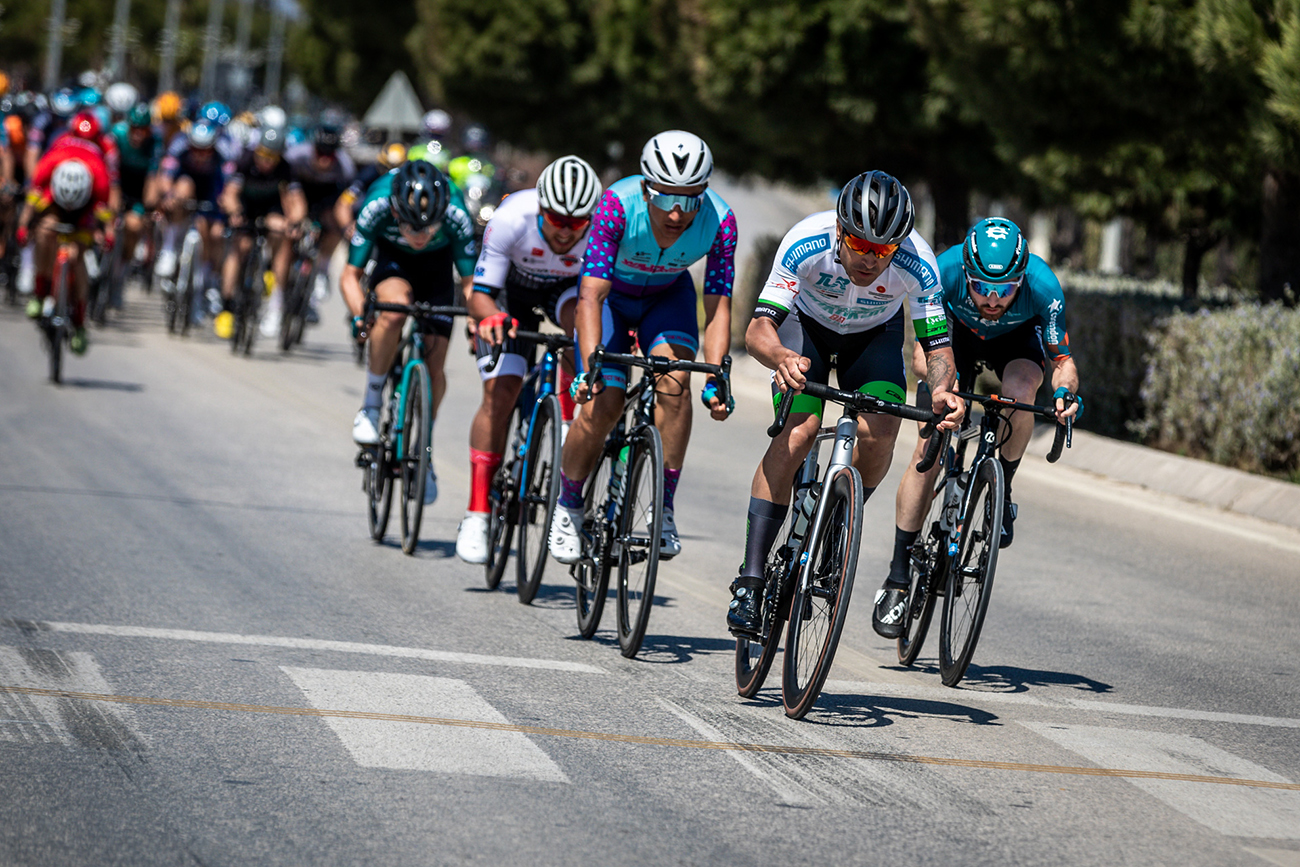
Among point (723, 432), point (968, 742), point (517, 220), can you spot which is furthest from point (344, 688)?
point (723, 432)

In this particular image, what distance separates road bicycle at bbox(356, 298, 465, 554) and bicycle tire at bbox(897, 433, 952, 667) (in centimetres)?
257

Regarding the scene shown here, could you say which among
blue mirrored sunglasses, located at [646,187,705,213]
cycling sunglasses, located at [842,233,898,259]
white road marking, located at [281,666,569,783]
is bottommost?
white road marking, located at [281,666,569,783]

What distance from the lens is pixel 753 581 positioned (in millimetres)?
6383

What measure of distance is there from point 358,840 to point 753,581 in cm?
219

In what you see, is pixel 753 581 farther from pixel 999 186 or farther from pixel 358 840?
pixel 999 186

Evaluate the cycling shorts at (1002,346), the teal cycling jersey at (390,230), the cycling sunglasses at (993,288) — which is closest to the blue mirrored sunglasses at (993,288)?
the cycling sunglasses at (993,288)

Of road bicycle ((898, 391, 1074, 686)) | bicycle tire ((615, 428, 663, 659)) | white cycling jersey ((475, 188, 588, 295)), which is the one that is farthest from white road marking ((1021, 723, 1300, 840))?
white cycling jersey ((475, 188, 588, 295))

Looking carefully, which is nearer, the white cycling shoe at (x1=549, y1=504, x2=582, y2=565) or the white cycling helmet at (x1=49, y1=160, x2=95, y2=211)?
the white cycling shoe at (x1=549, y1=504, x2=582, y2=565)

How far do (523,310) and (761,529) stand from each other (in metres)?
2.56

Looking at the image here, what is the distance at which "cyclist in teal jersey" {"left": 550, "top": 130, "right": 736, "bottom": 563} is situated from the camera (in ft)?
22.6

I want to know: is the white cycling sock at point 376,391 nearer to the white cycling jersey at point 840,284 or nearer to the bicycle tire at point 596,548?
the bicycle tire at point 596,548

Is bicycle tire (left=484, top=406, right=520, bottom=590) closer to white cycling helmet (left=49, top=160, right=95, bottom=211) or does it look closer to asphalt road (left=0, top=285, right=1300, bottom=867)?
asphalt road (left=0, top=285, right=1300, bottom=867)

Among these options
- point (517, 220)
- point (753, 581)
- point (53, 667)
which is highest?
point (517, 220)

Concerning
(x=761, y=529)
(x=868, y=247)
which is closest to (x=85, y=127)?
(x=761, y=529)
